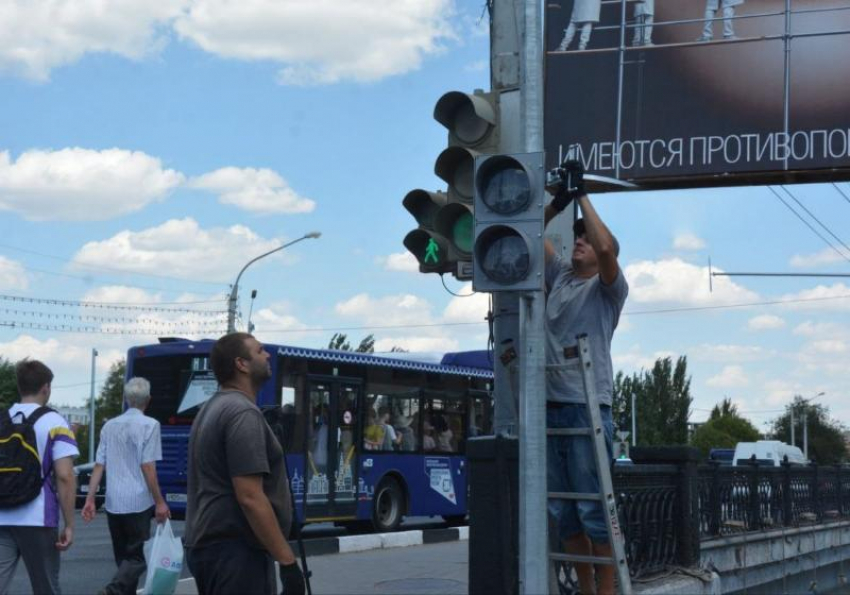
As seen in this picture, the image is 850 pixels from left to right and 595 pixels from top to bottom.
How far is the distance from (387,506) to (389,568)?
6400 millimetres

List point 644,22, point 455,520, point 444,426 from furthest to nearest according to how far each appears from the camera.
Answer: point 455,520 → point 444,426 → point 644,22

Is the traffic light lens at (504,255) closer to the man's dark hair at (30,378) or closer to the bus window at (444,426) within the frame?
the man's dark hair at (30,378)

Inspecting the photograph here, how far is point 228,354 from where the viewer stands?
501 cm

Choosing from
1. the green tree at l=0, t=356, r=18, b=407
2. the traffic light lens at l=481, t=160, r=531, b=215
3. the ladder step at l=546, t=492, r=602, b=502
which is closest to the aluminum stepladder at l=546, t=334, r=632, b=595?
the ladder step at l=546, t=492, r=602, b=502

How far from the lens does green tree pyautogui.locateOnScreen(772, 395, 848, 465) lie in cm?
10096

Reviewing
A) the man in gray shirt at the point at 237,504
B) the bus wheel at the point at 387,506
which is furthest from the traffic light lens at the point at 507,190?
the bus wheel at the point at 387,506

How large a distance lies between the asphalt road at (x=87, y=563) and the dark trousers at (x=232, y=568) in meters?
6.97

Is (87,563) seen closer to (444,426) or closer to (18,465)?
(18,465)

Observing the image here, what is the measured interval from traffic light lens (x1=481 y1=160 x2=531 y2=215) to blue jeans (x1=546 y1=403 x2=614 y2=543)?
1.13 meters

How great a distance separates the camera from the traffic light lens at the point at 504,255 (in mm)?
6582

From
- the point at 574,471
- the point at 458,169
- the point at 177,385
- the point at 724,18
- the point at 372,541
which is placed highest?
the point at 724,18

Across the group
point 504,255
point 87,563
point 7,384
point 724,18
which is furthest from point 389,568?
point 7,384

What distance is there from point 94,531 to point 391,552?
6.71 metres

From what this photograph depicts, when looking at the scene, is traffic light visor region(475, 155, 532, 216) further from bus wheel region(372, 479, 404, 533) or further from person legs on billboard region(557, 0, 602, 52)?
bus wheel region(372, 479, 404, 533)
